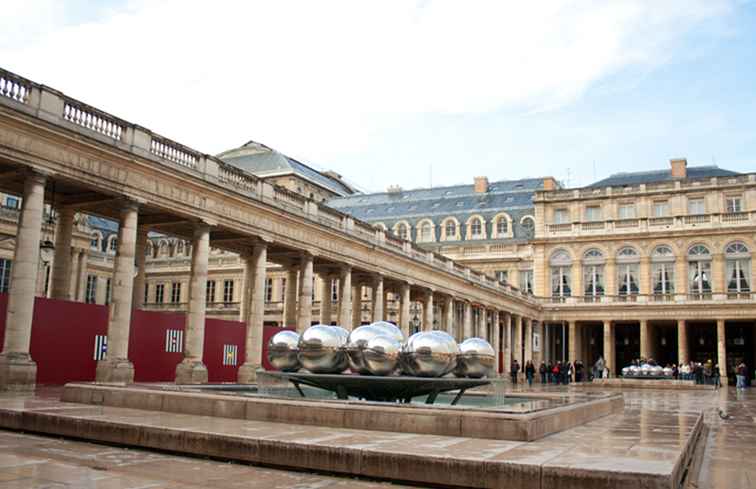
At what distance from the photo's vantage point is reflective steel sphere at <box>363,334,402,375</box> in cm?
1461

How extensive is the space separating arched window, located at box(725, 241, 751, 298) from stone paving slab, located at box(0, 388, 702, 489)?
5530cm

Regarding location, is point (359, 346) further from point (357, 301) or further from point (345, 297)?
point (357, 301)

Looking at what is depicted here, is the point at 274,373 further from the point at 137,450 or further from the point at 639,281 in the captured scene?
the point at 639,281

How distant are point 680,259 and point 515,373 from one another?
2192 centimetres

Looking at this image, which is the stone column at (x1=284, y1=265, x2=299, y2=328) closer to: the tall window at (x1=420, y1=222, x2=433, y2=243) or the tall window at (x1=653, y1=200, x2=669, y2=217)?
the tall window at (x1=420, y1=222, x2=433, y2=243)

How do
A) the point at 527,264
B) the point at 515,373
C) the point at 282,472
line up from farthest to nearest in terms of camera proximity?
the point at 527,264, the point at 515,373, the point at 282,472

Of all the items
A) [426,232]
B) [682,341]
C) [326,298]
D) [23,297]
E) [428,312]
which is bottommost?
[23,297]

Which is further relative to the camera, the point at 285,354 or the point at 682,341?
the point at 682,341

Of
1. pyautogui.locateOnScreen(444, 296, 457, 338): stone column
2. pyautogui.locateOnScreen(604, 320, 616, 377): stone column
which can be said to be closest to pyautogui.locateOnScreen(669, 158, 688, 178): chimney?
pyautogui.locateOnScreen(604, 320, 616, 377): stone column

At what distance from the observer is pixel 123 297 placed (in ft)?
80.2

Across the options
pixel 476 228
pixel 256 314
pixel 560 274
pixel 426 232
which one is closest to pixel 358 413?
pixel 256 314

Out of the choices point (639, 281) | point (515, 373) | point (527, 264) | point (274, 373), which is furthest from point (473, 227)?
point (274, 373)

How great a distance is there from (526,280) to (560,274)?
3.74 meters

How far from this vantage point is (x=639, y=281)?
2598 inches
